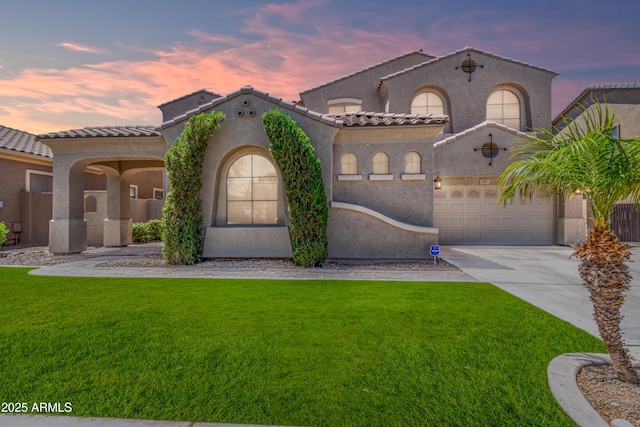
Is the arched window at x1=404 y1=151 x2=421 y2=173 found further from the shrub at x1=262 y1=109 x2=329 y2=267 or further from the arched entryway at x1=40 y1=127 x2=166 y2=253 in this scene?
the arched entryway at x1=40 y1=127 x2=166 y2=253

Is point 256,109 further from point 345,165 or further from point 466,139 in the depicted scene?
point 466,139

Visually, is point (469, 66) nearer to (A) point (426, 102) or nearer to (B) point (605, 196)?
(A) point (426, 102)

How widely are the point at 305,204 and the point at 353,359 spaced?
589cm

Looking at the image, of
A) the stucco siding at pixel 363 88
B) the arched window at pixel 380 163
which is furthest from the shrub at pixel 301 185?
the stucco siding at pixel 363 88

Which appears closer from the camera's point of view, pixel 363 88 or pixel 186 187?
pixel 186 187

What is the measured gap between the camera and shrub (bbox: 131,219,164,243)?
1680 cm

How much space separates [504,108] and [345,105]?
8737 millimetres

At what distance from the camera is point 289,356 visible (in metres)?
3.56

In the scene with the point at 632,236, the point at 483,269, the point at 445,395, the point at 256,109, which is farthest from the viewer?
the point at 632,236

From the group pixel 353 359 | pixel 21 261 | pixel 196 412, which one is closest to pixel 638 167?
pixel 353 359

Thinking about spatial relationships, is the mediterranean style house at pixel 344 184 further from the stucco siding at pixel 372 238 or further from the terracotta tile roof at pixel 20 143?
the terracotta tile roof at pixel 20 143

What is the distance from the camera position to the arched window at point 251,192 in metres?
10.7

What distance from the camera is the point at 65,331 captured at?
169 inches

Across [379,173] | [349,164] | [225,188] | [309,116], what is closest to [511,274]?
[379,173]
